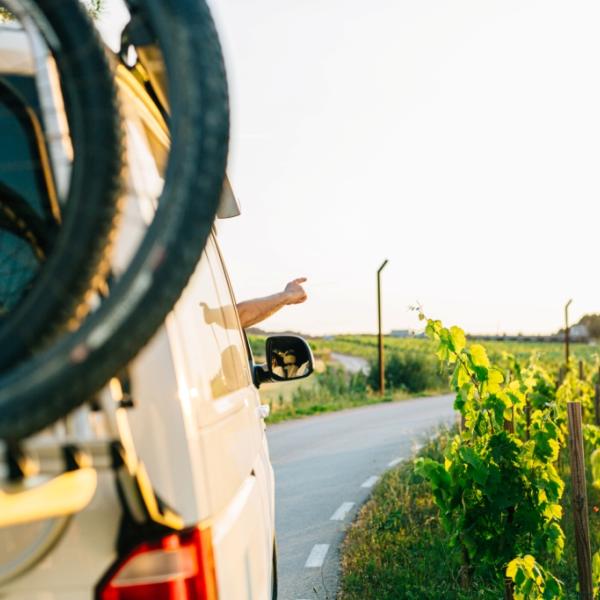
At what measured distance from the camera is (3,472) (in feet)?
4.67

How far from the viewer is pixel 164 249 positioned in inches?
55.4

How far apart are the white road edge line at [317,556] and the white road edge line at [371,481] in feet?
9.35

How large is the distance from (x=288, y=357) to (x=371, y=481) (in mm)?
6711

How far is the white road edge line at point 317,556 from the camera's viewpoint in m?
6.12

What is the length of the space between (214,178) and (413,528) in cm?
582

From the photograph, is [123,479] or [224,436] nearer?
[123,479]

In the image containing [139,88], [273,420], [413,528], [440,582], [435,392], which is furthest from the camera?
[435,392]

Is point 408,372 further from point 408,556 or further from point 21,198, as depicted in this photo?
point 21,198

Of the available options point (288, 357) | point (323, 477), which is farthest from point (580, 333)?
point (288, 357)

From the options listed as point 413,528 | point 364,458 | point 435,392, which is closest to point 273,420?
point 364,458

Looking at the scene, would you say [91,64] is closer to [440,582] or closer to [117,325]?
[117,325]

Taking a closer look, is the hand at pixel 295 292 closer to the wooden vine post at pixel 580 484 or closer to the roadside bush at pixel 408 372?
the wooden vine post at pixel 580 484

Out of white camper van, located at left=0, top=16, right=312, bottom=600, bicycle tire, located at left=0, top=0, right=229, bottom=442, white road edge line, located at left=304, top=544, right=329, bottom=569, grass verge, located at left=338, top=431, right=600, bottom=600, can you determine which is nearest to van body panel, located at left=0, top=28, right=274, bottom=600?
white camper van, located at left=0, top=16, right=312, bottom=600

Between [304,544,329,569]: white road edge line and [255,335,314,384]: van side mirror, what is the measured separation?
307 centimetres
